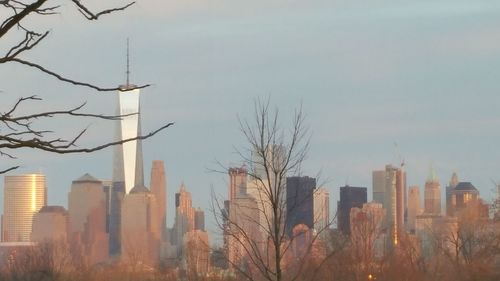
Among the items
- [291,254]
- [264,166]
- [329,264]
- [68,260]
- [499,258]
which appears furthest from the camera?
[68,260]

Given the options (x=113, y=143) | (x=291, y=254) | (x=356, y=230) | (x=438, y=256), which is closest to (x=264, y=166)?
(x=113, y=143)

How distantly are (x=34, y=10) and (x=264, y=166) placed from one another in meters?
11.0

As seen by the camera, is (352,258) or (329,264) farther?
(352,258)

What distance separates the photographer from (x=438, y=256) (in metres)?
66.6

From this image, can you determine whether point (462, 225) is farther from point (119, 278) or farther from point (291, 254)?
point (291, 254)

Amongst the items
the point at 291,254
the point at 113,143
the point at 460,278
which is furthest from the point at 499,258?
the point at 113,143

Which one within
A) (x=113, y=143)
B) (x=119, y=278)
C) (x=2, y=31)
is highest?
(x=2, y=31)

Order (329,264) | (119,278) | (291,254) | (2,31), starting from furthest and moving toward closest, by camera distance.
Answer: (119,278)
(329,264)
(291,254)
(2,31)

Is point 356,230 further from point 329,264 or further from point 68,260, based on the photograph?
point 68,260

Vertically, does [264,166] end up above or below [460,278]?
above

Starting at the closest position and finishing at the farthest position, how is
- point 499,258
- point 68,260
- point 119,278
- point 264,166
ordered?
point 264,166, point 499,258, point 119,278, point 68,260

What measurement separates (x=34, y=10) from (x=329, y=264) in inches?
1682

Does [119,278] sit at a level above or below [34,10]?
below

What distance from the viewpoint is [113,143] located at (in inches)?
208
